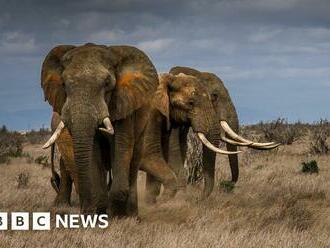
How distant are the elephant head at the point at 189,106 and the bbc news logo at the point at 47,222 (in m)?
3.22

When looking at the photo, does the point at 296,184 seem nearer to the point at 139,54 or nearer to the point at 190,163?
the point at 190,163

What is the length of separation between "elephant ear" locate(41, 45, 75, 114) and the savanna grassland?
56.3 inches

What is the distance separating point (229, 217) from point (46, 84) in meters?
2.74

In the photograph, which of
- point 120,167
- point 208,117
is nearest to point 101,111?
point 120,167

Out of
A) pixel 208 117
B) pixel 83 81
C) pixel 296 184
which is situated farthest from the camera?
pixel 296 184

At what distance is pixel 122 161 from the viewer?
7.46 meters

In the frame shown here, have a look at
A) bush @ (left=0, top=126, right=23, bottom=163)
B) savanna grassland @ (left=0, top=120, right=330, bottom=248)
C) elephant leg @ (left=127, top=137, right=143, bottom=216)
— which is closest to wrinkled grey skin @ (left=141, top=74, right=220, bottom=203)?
savanna grassland @ (left=0, top=120, right=330, bottom=248)

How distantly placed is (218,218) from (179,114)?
109 inches

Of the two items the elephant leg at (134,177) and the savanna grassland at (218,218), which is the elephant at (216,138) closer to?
the savanna grassland at (218,218)

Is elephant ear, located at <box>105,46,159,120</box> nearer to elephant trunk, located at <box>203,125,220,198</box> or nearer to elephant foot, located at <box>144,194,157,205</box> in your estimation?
elephant foot, located at <box>144,194,157,205</box>

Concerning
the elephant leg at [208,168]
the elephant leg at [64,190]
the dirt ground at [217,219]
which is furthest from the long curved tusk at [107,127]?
the elephant leg at [208,168]

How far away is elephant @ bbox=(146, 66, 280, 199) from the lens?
10.7 m

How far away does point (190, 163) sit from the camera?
13.7 m

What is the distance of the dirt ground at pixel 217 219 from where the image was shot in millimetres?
6449
